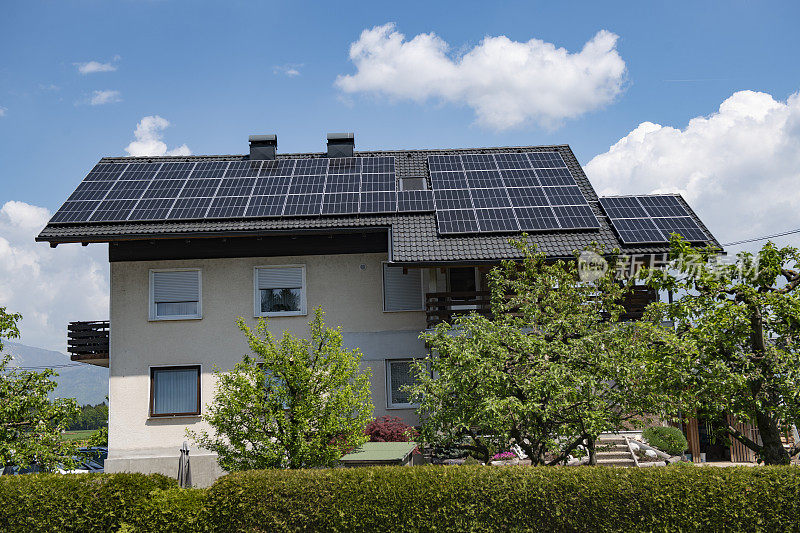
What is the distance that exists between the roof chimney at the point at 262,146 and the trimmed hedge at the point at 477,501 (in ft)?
47.9

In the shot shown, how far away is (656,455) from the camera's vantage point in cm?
1795

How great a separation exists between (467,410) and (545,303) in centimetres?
233

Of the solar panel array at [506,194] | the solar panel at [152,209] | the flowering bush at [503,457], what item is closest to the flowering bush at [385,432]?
the flowering bush at [503,457]

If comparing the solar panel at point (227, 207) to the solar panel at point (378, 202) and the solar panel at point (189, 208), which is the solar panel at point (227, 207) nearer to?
the solar panel at point (189, 208)

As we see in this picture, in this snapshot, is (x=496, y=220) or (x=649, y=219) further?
(x=649, y=219)

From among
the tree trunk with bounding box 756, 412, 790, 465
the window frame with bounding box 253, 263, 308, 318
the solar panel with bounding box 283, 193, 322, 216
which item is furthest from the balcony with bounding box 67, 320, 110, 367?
the tree trunk with bounding box 756, 412, 790, 465

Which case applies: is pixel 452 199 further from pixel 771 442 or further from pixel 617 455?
pixel 771 442

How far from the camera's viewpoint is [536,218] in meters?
18.9

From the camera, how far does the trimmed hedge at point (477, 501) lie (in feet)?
31.6

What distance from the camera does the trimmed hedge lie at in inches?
379

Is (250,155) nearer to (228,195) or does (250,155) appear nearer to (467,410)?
(228,195)

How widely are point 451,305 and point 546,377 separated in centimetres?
744

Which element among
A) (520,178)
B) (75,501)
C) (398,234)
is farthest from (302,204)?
(75,501)

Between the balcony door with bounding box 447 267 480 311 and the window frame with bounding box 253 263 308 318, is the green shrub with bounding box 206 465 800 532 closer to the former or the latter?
the window frame with bounding box 253 263 308 318
